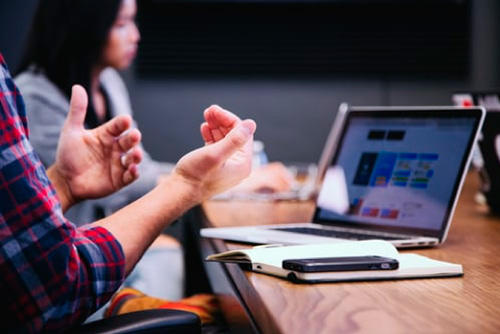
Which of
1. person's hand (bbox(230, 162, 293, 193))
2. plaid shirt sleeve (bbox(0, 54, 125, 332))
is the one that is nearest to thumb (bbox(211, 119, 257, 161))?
plaid shirt sleeve (bbox(0, 54, 125, 332))

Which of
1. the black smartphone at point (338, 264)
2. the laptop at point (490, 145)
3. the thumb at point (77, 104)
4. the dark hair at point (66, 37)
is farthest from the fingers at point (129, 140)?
the dark hair at point (66, 37)

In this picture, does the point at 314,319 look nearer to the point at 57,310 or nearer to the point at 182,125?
the point at 57,310

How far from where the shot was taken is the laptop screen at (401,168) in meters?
1.38

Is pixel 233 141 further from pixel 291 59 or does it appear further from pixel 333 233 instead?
pixel 291 59

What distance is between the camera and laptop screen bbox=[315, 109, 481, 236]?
1383mm

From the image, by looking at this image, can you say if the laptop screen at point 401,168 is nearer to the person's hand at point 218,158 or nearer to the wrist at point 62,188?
the person's hand at point 218,158

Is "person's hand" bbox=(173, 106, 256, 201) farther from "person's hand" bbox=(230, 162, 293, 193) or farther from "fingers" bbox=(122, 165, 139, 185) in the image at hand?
"person's hand" bbox=(230, 162, 293, 193)

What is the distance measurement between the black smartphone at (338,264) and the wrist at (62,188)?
2.53ft

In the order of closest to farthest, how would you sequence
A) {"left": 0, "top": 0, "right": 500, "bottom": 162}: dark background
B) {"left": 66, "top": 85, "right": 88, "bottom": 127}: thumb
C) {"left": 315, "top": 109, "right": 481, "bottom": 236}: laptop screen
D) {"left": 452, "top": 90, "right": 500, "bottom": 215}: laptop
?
{"left": 315, "top": 109, "right": 481, "bottom": 236}: laptop screen → {"left": 66, "top": 85, "right": 88, "bottom": 127}: thumb → {"left": 452, "top": 90, "right": 500, "bottom": 215}: laptop → {"left": 0, "top": 0, "right": 500, "bottom": 162}: dark background

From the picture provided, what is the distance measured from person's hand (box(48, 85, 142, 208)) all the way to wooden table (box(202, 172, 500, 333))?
0.39m

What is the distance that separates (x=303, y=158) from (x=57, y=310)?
3484mm

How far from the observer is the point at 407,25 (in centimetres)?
428

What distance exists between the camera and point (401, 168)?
1.49m

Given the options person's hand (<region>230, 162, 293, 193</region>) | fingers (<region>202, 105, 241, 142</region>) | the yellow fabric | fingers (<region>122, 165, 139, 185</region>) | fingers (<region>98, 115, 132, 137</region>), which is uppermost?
fingers (<region>202, 105, 241, 142</region>)
